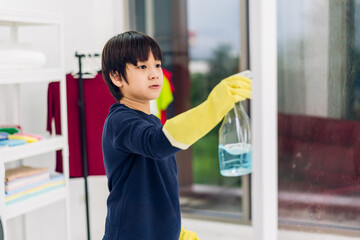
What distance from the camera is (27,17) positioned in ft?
6.87

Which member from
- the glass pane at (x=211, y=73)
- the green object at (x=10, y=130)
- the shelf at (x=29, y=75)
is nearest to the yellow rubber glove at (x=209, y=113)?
the shelf at (x=29, y=75)

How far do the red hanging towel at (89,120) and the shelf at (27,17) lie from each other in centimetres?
35

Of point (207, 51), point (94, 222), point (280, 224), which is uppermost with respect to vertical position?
point (207, 51)

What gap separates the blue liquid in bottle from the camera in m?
1.44

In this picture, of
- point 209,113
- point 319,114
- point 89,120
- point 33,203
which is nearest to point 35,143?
point 33,203

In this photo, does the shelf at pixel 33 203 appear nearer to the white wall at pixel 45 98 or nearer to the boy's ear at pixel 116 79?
the white wall at pixel 45 98

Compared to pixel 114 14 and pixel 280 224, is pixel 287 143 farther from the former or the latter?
pixel 114 14

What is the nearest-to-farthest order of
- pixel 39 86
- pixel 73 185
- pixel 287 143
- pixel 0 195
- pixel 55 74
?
pixel 287 143 → pixel 0 195 → pixel 55 74 → pixel 39 86 → pixel 73 185

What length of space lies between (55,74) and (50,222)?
94 centimetres

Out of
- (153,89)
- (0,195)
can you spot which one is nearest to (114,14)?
(0,195)

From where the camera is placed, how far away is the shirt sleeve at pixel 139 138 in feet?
3.51

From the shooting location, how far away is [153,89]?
4.27 ft

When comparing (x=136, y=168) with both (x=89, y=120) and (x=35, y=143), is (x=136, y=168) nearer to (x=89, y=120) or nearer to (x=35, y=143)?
(x=35, y=143)

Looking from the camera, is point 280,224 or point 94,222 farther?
point 94,222
